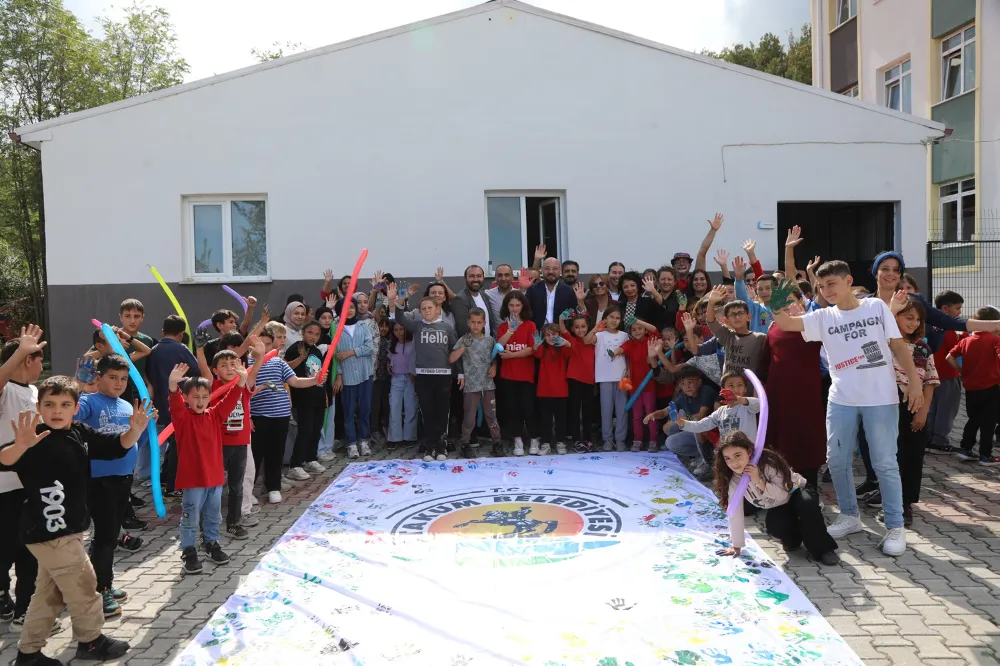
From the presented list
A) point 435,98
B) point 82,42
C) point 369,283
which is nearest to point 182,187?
point 369,283

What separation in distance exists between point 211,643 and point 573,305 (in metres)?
5.25

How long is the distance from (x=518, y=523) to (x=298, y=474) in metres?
2.51

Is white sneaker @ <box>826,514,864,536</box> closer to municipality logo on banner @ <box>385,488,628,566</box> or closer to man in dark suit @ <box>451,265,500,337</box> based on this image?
municipality logo on banner @ <box>385,488,628,566</box>

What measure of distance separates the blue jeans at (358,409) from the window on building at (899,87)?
15897 millimetres

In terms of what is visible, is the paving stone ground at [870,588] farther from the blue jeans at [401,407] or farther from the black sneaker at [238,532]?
the blue jeans at [401,407]

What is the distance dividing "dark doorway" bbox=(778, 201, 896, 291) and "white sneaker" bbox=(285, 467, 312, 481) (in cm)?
776

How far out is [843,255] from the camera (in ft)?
43.9

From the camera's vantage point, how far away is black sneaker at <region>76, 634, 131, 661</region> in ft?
11.7

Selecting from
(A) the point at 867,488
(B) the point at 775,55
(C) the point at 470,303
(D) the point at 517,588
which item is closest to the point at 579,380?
(C) the point at 470,303

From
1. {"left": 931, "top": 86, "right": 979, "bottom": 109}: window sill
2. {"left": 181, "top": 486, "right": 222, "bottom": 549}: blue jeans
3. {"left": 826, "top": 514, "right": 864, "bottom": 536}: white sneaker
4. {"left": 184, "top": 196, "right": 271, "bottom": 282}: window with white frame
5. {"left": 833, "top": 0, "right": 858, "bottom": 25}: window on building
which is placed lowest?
{"left": 826, "top": 514, "right": 864, "bottom": 536}: white sneaker

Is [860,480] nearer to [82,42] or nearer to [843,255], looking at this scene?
[843,255]

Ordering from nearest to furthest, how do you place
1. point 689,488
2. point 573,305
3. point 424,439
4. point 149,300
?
point 689,488, point 424,439, point 573,305, point 149,300

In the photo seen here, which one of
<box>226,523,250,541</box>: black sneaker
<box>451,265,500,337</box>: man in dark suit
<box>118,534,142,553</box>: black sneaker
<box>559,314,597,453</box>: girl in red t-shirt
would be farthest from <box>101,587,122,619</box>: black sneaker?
<box>559,314,597,453</box>: girl in red t-shirt

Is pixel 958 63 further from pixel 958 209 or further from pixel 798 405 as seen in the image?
pixel 798 405
